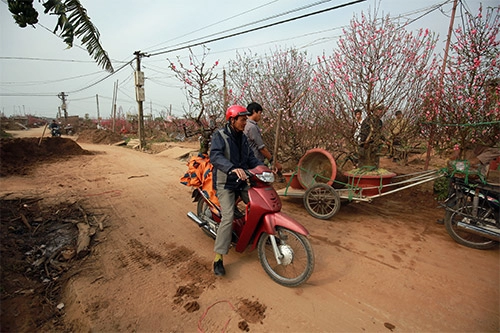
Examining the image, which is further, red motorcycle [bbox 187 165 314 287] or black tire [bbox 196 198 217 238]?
black tire [bbox 196 198 217 238]

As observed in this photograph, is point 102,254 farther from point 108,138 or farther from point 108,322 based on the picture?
point 108,138

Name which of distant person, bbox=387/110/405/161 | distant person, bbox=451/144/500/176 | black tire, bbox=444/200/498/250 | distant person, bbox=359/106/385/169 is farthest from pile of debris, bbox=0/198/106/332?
distant person, bbox=387/110/405/161

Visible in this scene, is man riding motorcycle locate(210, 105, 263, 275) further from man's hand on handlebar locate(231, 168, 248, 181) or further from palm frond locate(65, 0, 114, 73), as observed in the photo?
palm frond locate(65, 0, 114, 73)

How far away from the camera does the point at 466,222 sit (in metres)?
3.38

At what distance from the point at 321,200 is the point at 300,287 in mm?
2071

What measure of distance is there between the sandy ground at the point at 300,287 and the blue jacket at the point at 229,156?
105cm

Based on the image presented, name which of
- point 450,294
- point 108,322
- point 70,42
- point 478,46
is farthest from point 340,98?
point 108,322

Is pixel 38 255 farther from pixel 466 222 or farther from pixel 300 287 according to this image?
Result: pixel 466 222

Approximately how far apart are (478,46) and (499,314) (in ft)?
15.4

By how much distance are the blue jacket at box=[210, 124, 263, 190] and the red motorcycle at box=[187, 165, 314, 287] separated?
0.21 metres

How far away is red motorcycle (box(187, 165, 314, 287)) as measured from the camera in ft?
8.61

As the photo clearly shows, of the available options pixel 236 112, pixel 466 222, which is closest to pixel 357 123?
pixel 466 222

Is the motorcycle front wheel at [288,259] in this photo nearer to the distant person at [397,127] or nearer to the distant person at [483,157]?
the distant person at [483,157]

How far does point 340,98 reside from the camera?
17.8 ft
